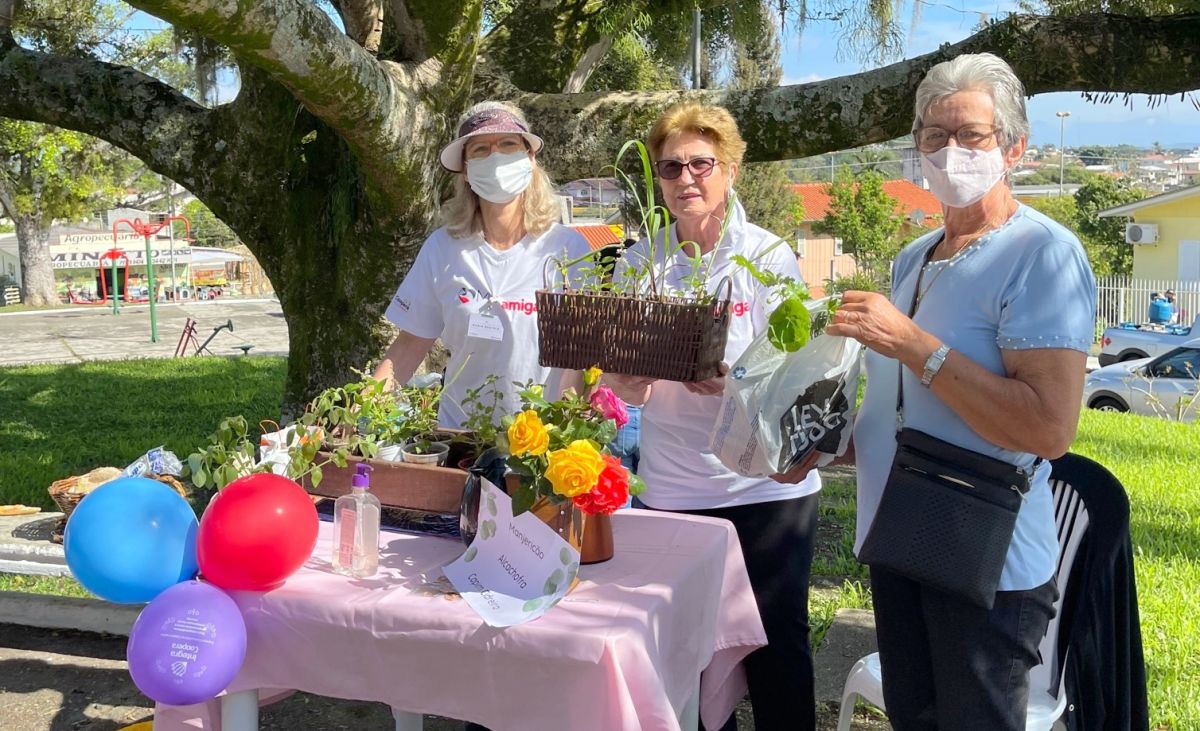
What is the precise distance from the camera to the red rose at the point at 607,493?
6.81 feet

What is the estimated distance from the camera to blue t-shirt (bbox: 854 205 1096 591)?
6.28 ft

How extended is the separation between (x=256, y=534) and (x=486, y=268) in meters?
1.22

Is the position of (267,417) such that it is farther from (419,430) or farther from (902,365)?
(902,365)

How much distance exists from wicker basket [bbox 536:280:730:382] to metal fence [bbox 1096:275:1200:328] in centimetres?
2678

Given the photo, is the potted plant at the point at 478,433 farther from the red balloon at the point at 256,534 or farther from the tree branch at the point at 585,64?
the tree branch at the point at 585,64

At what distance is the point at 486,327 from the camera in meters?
2.97

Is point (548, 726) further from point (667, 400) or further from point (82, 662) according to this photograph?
point (82, 662)

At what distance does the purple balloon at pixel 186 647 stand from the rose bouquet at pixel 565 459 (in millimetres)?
629

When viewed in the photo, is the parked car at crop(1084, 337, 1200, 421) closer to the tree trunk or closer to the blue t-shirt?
the blue t-shirt

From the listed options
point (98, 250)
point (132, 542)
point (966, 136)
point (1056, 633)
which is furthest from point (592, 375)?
point (98, 250)

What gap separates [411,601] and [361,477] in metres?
0.35

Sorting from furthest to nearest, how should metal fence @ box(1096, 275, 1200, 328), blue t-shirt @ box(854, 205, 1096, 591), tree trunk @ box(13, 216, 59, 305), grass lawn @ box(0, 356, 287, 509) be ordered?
1. tree trunk @ box(13, 216, 59, 305)
2. metal fence @ box(1096, 275, 1200, 328)
3. grass lawn @ box(0, 356, 287, 509)
4. blue t-shirt @ box(854, 205, 1096, 591)

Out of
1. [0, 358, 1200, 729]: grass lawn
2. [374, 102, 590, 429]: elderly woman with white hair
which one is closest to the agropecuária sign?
[0, 358, 1200, 729]: grass lawn

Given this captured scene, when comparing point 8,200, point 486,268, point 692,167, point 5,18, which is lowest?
point 486,268
